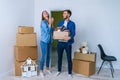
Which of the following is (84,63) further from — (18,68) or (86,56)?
(18,68)

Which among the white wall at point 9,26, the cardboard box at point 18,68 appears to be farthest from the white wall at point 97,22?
the cardboard box at point 18,68

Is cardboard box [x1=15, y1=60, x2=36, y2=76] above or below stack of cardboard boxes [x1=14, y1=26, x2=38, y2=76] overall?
below

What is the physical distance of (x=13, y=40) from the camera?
4.42 meters

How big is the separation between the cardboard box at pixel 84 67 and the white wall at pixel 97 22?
29.0 inches

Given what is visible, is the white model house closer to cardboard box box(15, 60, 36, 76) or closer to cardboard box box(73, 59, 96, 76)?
cardboard box box(15, 60, 36, 76)

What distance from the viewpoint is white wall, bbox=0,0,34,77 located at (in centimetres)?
402

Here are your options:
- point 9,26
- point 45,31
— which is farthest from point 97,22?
point 9,26

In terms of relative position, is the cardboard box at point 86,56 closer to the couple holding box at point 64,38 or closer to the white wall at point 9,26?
the couple holding box at point 64,38

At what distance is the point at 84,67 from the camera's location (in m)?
4.31

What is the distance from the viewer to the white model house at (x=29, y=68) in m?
4.11

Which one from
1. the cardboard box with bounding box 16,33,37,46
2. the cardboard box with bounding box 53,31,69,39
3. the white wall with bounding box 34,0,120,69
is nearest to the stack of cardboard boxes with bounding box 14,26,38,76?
the cardboard box with bounding box 16,33,37,46

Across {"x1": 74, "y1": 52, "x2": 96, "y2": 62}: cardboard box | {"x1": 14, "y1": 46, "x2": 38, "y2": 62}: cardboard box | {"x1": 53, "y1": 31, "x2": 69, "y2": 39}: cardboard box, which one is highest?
{"x1": 53, "y1": 31, "x2": 69, "y2": 39}: cardboard box

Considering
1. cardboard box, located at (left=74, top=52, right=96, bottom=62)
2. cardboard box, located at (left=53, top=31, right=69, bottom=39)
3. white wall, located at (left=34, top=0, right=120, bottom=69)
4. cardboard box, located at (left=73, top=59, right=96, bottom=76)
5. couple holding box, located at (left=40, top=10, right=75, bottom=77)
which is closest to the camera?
cardboard box, located at (left=53, top=31, right=69, bottom=39)

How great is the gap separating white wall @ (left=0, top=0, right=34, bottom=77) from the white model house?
0.46m
